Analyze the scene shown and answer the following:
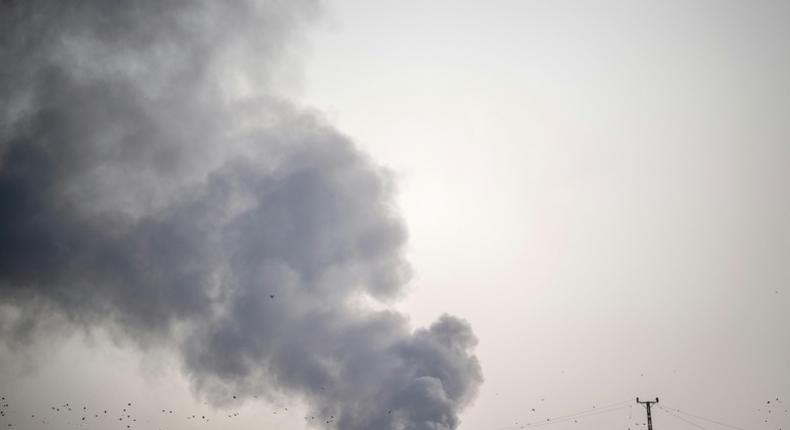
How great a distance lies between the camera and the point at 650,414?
431 feet

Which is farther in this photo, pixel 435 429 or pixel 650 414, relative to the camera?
pixel 435 429

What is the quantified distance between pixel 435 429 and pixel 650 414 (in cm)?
3217

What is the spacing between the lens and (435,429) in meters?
142
